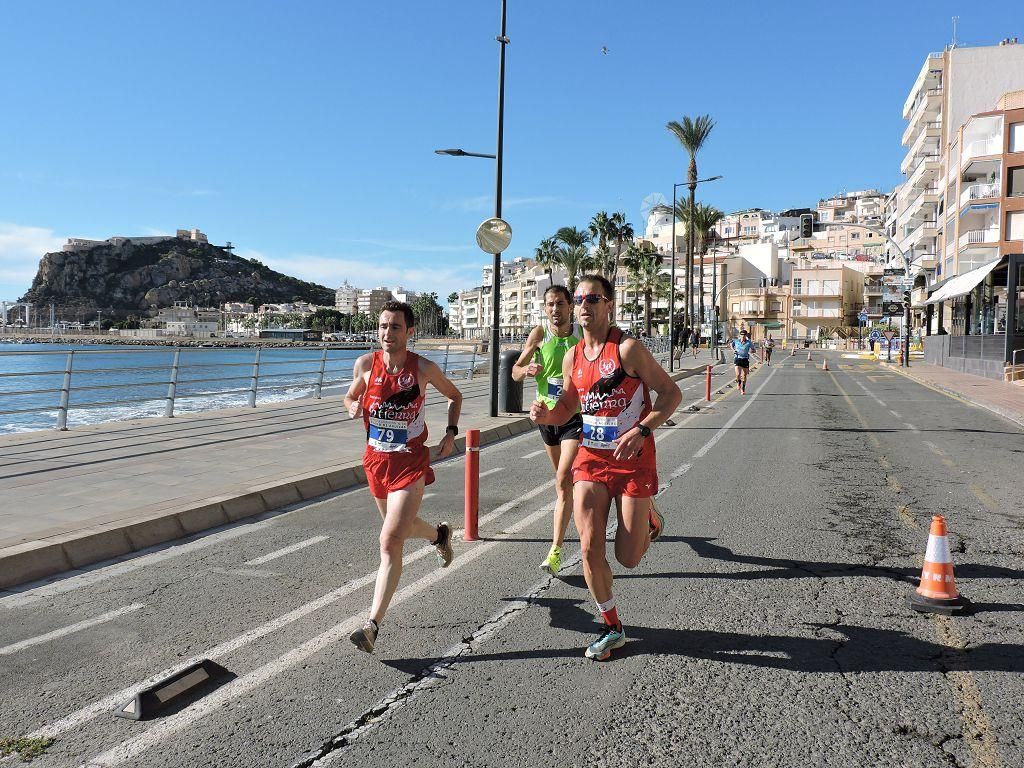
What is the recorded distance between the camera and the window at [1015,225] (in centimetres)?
4653

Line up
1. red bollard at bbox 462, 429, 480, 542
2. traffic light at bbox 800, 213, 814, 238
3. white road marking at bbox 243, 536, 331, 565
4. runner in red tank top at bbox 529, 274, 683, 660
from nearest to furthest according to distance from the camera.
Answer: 1. runner in red tank top at bbox 529, 274, 683, 660
2. white road marking at bbox 243, 536, 331, 565
3. red bollard at bbox 462, 429, 480, 542
4. traffic light at bbox 800, 213, 814, 238

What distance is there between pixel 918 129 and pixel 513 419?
6572 cm

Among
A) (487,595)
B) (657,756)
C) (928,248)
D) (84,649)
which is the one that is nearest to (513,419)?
(487,595)

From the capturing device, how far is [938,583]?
4.48 m

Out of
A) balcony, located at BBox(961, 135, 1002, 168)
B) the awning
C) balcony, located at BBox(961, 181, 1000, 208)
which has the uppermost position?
balcony, located at BBox(961, 135, 1002, 168)

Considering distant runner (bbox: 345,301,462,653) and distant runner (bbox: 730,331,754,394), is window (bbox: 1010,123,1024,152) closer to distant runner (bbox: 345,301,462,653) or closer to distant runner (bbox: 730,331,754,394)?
distant runner (bbox: 730,331,754,394)

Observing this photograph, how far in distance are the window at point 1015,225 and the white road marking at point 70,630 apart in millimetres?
54102

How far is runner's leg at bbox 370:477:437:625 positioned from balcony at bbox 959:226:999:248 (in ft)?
176

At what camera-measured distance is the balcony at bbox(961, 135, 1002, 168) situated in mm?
47188

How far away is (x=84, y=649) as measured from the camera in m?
4.00

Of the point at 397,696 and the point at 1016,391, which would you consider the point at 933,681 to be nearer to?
the point at 397,696

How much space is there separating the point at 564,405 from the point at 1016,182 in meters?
53.1

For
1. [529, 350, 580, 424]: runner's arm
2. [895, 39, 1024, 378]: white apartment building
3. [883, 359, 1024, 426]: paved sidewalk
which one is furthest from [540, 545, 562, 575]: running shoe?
[895, 39, 1024, 378]: white apartment building

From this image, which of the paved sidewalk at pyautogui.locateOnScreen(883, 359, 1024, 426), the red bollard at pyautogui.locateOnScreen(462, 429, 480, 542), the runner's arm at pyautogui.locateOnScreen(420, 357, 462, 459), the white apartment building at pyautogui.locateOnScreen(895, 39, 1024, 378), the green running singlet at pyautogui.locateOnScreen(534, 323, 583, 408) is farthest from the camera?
the white apartment building at pyautogui.locateOnScreen(895, 39, 1024, 378)
